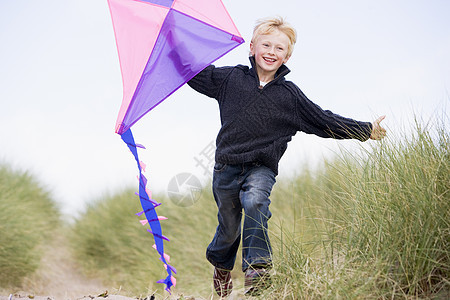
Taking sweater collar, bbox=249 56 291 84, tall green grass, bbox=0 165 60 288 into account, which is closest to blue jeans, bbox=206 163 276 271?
sweater collar, bbox=249 56 291 84

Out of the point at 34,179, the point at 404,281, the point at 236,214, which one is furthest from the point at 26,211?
the point at 404,281

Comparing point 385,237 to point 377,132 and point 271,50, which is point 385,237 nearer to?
point 377,132

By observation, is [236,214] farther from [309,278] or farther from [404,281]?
[404,281]

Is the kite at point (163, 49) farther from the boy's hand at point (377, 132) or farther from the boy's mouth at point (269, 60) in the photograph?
the boy's hand at point (377, 132)

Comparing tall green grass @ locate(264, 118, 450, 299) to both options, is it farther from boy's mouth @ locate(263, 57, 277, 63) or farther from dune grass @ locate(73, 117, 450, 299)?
boy's mouth @ locate(263, 57, 277, 63)

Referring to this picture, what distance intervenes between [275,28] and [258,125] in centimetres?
64

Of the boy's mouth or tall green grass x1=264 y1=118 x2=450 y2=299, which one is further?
the boy's mouth

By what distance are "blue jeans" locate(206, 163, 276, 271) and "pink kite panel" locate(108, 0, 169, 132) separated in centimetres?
80

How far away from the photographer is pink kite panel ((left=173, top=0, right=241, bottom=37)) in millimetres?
3158

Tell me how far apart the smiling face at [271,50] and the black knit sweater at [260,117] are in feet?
0.30

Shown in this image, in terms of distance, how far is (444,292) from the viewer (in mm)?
2451

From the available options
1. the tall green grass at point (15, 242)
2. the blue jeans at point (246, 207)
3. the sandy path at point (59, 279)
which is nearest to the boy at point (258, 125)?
the blue jeans at point (246, 207)

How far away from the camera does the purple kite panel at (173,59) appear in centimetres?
313

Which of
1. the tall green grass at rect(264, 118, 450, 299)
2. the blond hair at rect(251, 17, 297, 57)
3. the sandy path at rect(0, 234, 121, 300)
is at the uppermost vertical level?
the blond hair at rect(251, 17, 297, 57)
